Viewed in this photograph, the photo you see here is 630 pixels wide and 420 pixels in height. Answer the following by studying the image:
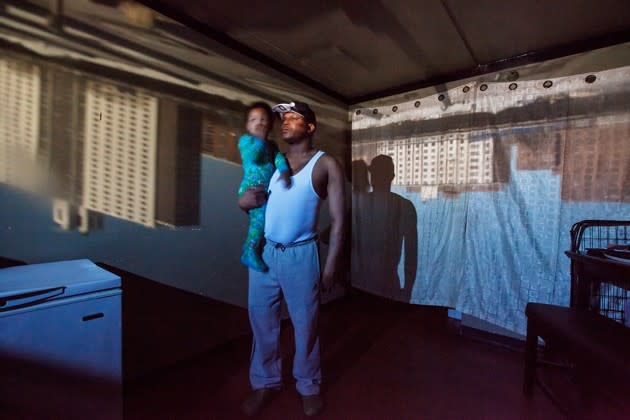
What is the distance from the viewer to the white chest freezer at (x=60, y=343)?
912 mm

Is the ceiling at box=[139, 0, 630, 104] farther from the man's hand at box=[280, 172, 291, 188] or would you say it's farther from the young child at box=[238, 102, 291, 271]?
the man's hand at box=[280, 172, 291, 188]

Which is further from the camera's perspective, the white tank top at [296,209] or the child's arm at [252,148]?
the child's arm at [252,148]

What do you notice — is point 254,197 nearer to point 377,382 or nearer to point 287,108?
point 287,108

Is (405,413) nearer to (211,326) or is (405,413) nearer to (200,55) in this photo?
(211,326)

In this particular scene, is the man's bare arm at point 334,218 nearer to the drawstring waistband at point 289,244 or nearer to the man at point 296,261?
the man at point 296,261

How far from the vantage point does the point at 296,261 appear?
1.43 m

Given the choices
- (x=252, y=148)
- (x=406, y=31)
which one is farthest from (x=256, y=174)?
(x=406, y=31)

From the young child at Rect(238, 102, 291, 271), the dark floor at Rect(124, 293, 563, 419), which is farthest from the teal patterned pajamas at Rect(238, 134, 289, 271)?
the dark floor at Rect(124, 293, 563, 419)

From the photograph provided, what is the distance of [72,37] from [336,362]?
7.90ft

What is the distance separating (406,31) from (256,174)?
55.4 inches

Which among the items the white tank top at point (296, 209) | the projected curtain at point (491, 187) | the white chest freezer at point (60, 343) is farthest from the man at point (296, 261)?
the projected curtain at point (491, 187)

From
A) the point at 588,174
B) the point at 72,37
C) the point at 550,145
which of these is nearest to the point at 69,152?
the point at 72,37

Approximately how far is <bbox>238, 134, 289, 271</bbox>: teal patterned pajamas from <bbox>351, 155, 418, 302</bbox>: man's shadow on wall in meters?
1.53

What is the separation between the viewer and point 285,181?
1.48 meters
